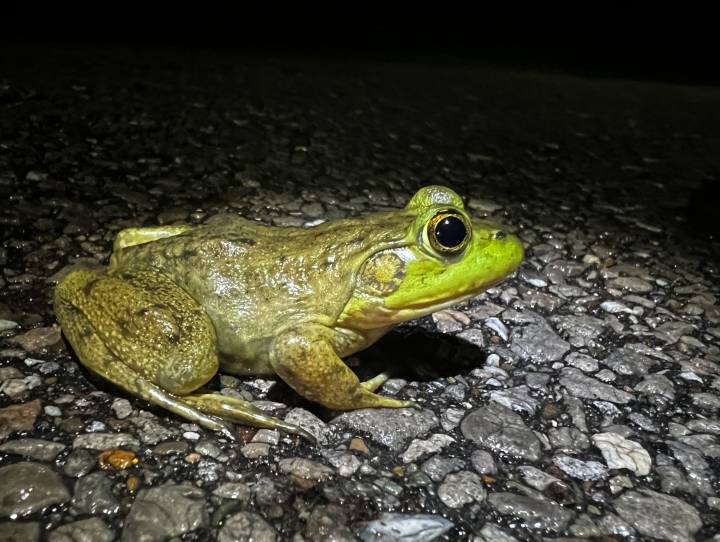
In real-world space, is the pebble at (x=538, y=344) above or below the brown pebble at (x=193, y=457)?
above

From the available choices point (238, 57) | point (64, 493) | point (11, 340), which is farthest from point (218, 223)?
point (238, 57)

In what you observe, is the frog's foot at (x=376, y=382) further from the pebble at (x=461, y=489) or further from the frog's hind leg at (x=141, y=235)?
the frog's hind leg at (x=141, y=235)

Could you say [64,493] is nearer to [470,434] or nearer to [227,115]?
[470,434]

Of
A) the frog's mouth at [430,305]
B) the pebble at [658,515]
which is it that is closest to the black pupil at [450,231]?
the frog's mouth at [430,305]

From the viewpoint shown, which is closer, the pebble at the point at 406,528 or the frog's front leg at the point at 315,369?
the pebble at the point at 406,528

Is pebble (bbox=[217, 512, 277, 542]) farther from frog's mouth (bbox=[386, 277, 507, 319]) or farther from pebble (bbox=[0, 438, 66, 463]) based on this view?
frog's mouth (bbox=[386, 277, 507, 319])

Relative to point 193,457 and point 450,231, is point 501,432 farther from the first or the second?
point 193,457

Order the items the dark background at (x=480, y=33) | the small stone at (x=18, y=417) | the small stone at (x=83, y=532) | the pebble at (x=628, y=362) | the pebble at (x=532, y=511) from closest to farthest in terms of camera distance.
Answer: the small stone at (x=83, y=532)
the pebble at (x=532, y=511)
the small stone at (x=18, y=417)
the pebble at (x=628, y=362)
the dark background at (x=480, y=33)
